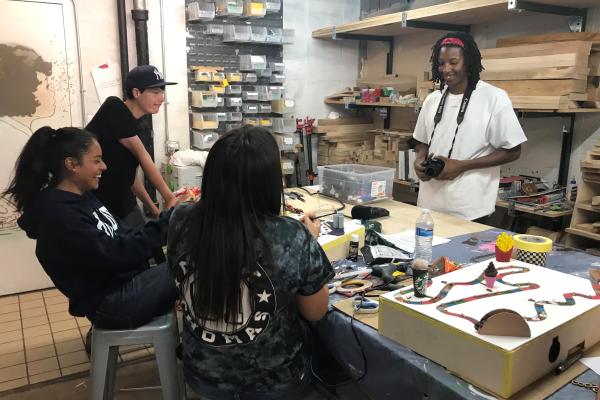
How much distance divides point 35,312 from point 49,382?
90 cm

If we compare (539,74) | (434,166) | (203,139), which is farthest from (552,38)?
(203,139)

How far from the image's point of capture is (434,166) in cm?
242

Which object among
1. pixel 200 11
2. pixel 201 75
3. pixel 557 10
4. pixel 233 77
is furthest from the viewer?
pixel 233 77

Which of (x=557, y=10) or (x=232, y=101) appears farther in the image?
(x=232, y=101)

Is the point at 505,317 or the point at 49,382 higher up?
the point at 505,317

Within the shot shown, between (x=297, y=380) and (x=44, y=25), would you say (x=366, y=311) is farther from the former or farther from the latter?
(x=44, y=25)

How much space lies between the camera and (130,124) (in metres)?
2.44

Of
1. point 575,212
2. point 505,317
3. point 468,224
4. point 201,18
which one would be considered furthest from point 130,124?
point 575,212

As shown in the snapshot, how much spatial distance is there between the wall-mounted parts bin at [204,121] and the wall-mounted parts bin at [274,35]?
30.7 inches

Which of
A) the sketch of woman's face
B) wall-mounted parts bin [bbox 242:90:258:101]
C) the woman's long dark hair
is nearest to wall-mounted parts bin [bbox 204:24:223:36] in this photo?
wall-mounted parts bin [bbox 242:90:258:101]

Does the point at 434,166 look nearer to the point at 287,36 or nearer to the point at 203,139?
the point at 203,139

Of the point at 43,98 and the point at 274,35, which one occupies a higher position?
the point at 274,35

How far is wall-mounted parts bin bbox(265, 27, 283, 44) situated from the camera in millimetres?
3943

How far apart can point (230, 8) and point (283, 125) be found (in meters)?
1.01
